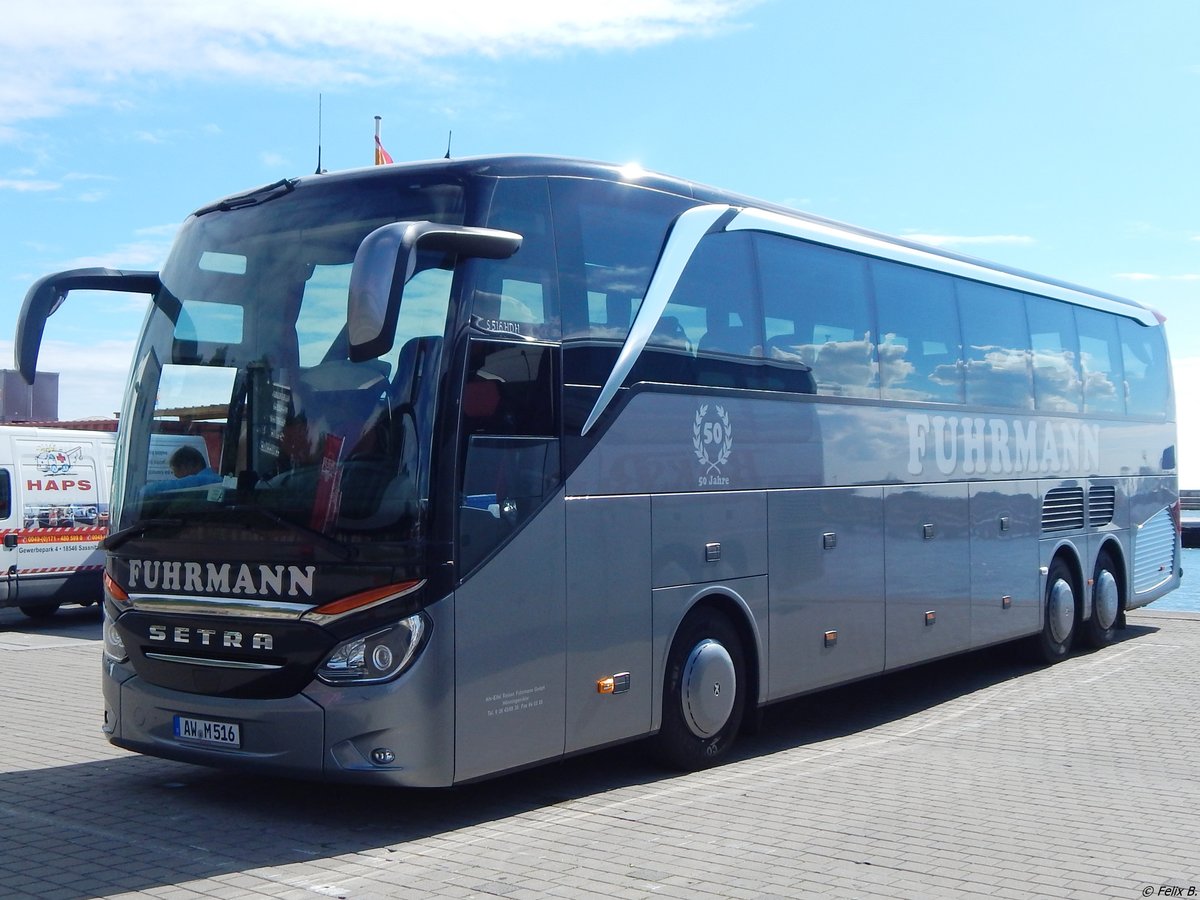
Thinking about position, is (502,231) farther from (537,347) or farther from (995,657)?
(995,657)

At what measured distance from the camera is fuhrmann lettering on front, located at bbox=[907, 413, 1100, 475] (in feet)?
39.3

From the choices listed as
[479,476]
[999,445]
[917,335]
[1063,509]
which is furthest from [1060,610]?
[479,476]

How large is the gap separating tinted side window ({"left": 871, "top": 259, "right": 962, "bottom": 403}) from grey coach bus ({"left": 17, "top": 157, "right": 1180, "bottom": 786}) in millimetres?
671

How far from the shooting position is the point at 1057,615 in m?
14.8

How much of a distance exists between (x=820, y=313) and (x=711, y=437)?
1.95 metres

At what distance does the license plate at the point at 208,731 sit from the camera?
7145mm

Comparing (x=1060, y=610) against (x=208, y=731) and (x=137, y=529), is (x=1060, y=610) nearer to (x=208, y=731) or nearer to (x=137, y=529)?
(x=208, y=731)

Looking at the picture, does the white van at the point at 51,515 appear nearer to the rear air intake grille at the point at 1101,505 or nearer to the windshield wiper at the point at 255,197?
the windshield wiper at the point at 255,197

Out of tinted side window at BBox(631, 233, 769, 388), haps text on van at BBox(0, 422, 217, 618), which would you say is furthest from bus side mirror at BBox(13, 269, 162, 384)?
haps text on van at BBox(0, 422, 217, 618)

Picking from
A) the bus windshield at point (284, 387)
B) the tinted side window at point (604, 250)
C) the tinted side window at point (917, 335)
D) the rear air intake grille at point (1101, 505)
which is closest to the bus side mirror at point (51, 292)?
the bus windshield at point (284, 387)

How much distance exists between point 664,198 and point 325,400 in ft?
9.95

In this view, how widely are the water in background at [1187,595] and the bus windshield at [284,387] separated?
1808cm

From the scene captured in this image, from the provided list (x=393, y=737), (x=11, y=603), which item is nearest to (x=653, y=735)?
(x=393, y=737)

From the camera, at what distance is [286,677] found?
6988mm
